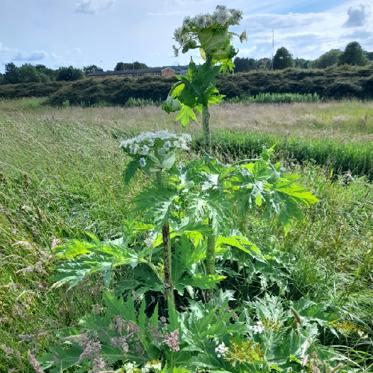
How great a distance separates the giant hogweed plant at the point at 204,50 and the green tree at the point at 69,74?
154 ft

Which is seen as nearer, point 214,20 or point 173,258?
point 214,20

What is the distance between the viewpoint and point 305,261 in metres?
2.81

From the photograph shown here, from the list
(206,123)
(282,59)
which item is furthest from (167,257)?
(282,59)

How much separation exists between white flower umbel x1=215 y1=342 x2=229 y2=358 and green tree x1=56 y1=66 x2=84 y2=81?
47563mm

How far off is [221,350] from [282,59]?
46.3 m

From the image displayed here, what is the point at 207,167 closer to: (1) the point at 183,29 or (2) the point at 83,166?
(1) the point at 183,29

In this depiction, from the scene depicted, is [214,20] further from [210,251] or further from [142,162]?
[210,251]

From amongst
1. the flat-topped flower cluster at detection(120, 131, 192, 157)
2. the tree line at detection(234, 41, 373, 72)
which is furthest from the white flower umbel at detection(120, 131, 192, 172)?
the tree line at detection(234, 41, 373, 72)

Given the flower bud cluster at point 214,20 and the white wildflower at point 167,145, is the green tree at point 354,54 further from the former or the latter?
the white wildflower at point 167,145

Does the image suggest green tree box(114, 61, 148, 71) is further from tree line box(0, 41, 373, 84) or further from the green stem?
the green stem

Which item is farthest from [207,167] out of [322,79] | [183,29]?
[322,79]

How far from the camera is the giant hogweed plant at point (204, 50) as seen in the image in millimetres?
2008

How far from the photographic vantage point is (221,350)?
1688 mm

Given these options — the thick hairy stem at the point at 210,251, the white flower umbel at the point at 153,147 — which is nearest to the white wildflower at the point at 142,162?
the white flower umbel at the point at 153,147
